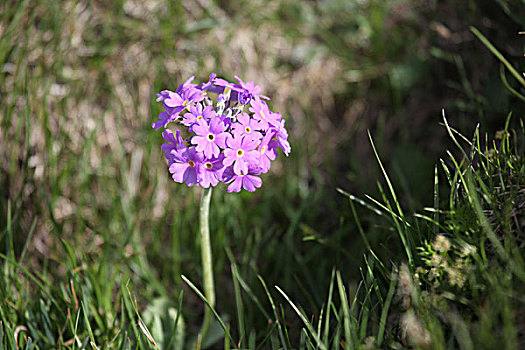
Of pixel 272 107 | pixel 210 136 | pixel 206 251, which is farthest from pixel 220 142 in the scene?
pixel 272 107

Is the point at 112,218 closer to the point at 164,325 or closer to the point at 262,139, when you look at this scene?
the point at 164,325

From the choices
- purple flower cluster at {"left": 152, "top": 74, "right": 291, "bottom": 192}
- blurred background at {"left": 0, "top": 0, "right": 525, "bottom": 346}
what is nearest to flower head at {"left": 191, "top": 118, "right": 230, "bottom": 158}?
purple flower cluster at {"left": 152, "top": 74, "right": 291, "bottom": 192}

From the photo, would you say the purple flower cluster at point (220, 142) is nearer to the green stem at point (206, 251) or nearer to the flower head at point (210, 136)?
the flower head at point (210, 136)

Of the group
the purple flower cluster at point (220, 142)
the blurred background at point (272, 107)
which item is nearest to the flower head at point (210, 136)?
the purple flower cluster at point (220, 142)

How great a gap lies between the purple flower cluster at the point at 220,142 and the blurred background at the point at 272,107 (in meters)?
0.92

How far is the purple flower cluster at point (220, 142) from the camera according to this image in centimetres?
188

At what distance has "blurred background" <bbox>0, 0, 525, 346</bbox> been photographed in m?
2.94

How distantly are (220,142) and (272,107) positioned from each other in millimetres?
2098

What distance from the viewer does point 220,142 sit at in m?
1.88

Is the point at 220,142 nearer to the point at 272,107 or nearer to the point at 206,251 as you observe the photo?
the point at 206,251

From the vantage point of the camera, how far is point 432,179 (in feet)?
10.3

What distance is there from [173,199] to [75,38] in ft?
4.53

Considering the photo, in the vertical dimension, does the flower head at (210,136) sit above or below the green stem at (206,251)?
above

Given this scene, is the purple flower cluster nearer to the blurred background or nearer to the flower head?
the flower head
